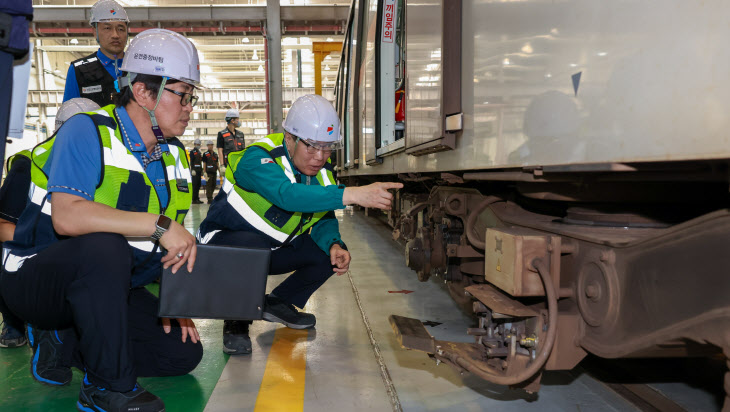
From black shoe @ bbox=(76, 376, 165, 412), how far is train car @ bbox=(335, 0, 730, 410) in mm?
991

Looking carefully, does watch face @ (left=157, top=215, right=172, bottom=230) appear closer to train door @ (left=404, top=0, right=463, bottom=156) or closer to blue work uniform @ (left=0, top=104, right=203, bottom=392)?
blue work uniform @ (left=0, top=104, right=203, bottom=392)

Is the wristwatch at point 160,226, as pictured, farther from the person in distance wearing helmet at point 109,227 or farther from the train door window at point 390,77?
the train door window at point 390,77

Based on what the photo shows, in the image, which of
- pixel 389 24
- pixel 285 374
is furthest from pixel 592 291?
pixel 389 24

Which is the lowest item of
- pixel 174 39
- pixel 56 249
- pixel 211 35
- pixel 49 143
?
pixel 56 249

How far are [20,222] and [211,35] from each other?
12943 millimetres

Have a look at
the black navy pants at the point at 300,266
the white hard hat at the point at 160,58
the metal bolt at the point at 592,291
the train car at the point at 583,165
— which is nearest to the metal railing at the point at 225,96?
the black navy pants at the point at 300,266

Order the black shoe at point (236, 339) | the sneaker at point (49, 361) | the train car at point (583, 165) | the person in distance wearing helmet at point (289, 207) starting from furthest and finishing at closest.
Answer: the black shoe at point (236, 339) → the person in distance wearing helmet at point (289, 207) → the sneaker at point (49, 361) → the train car at point (583, 165)

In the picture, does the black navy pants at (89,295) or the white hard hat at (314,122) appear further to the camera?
the white hard hat at (314,122)

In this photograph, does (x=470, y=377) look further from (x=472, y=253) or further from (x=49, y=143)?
(x=49, y=143)

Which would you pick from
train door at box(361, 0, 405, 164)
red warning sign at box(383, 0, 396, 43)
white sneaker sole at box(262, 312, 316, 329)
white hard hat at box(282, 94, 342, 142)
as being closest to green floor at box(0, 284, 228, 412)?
white sneaker sole at box(262, 312, 316, 329)

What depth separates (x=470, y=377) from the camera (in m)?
2.41

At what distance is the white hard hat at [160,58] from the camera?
212cm

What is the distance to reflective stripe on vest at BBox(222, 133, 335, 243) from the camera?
2879 mm

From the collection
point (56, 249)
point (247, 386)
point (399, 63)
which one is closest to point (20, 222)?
point (56, 249)
